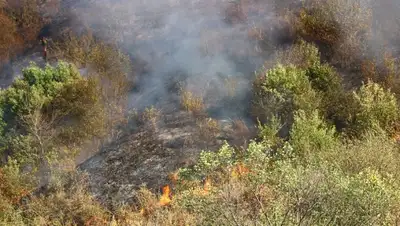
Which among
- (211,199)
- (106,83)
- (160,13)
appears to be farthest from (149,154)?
(160,13)

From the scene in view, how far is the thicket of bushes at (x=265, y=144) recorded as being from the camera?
727cm

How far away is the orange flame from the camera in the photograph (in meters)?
11.3

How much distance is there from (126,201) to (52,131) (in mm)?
4417

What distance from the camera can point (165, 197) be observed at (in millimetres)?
11750

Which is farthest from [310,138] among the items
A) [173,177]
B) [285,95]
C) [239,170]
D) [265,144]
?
[173,177]

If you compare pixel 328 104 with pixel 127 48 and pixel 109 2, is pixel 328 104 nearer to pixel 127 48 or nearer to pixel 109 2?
pixel 127 48

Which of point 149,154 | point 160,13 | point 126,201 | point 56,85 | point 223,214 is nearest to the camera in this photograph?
point 223,214

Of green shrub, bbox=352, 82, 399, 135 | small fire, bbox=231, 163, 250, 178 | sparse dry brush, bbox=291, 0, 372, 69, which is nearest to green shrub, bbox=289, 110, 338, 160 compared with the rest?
green shrub, bbox=352, 82, 399, 135

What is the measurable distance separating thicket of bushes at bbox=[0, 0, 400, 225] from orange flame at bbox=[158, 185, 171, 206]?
0.07 metres

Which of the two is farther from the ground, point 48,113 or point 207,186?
point 207,186

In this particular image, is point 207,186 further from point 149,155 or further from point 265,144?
point 149,155

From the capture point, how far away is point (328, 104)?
1409cm

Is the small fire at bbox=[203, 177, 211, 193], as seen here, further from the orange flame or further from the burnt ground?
the burnt ground

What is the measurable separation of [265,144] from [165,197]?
3.16 metres
